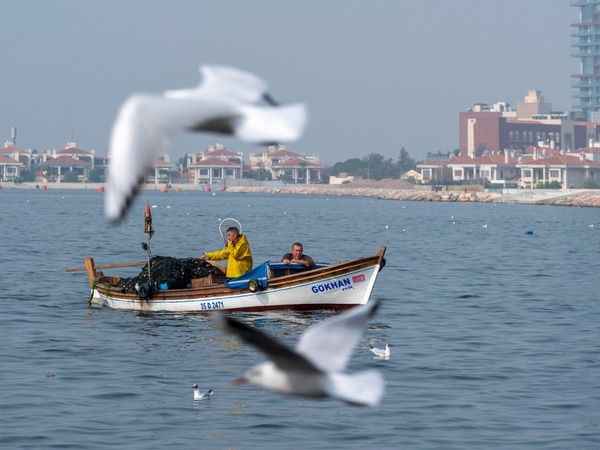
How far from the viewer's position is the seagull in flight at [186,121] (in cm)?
548

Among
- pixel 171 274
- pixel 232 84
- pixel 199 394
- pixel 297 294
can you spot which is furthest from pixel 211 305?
pixel 232 84

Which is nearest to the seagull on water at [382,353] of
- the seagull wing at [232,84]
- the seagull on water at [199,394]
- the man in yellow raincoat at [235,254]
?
the man in yellow raincoat at [235,254]

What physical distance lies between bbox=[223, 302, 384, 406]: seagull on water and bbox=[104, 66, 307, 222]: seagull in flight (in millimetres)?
696

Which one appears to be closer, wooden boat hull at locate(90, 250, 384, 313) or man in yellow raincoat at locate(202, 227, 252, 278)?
man in yellow raincoat at locate(202, 227, 252, 278)

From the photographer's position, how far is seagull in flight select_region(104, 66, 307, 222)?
5480 millimetres

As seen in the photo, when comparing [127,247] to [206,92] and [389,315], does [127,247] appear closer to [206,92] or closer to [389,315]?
[389,315]

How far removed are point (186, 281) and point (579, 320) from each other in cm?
885

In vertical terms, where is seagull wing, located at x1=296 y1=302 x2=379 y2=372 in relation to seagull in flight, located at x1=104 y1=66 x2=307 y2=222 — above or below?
below

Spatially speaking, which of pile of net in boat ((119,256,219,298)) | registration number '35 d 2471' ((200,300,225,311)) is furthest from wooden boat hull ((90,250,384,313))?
pile of net in boat ((119,256,219,298))

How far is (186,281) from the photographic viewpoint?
2853 cm

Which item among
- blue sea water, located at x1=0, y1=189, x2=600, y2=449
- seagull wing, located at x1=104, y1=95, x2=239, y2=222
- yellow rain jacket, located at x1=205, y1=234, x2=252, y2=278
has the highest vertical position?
seagull wing, located at x1=104, y1=95, x2=239, y2=222

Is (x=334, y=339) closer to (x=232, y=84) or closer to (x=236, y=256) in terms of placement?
(x=232, y=84)

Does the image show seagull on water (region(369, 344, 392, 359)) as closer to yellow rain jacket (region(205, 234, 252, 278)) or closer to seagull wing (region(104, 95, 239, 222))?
yellow rain jacket (region(205, 234, 252, 278))

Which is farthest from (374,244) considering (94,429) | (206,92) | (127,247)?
(206,92)
